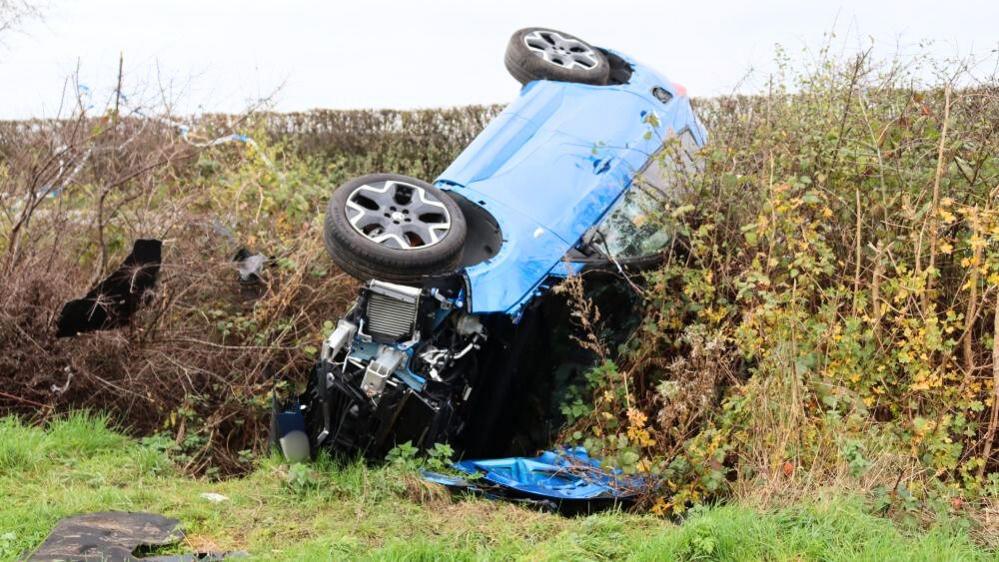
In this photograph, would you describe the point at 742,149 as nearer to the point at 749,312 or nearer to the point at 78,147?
the point at 749,312

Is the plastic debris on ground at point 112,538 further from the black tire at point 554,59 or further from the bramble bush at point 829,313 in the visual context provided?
the black tire at point 554,59

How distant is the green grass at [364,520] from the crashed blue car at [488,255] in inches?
16.6

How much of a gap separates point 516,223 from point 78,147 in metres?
3.13

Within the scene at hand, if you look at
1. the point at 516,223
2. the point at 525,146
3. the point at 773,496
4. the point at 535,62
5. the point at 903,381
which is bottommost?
the point at 773,496

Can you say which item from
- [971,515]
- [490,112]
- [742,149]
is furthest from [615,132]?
[490,112]

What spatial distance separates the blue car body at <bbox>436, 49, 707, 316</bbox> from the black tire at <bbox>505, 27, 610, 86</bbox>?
0.15m

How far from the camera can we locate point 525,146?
7.12 m

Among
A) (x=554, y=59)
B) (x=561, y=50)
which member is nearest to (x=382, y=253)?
(x=554, y=59)

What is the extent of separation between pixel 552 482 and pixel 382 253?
1.54 m

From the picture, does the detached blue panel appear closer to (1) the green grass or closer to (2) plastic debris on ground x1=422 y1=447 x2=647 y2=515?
(2) plastic debris on ground x1=422 y1=447 x2=647 y2=515

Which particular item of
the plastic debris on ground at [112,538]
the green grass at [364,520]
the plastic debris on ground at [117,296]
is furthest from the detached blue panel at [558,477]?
the plastic debris on ground at [117,296]

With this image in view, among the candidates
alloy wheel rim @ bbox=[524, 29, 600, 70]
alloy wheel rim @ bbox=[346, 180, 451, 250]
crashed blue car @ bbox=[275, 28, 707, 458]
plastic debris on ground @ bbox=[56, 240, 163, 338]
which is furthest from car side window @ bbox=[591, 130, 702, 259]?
plastic debris on ground @ bbox=[56, 240, 163, 338]

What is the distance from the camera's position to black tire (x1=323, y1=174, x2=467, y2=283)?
5.82 meters

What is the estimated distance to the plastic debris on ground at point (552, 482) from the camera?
568cm
